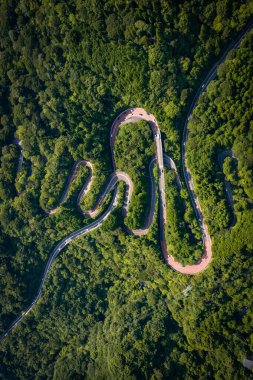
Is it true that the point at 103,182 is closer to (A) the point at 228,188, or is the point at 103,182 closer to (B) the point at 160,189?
(B) the point at 160,189

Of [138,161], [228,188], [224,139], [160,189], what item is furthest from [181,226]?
[224,139]

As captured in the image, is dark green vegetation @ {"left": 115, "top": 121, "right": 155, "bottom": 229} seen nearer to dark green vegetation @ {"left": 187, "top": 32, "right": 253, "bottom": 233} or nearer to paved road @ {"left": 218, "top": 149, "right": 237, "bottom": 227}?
dark green vegetation @ {"left": 187, "top": 32, "right": 253, "bottom": 233}

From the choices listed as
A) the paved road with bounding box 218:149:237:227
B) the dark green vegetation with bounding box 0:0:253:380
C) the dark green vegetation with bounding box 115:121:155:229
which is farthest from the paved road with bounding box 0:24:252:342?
the paved road with bounding box 218:149:237:227

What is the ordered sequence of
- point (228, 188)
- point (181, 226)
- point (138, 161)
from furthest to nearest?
1. point (138, 161)
2. point (181, 226)
3. point (228, 188)

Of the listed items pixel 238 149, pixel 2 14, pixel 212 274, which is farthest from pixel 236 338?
pixel 2 14

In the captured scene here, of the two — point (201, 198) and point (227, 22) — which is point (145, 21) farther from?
point (201, 198)

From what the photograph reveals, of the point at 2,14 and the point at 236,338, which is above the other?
the point at 2,14

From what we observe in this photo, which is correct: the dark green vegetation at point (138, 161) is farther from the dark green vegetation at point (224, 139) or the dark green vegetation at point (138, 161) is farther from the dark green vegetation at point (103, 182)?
the dark green vegetation at point (224, 139)

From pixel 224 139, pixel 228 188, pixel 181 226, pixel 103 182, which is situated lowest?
pixel 181 226
